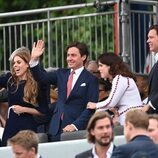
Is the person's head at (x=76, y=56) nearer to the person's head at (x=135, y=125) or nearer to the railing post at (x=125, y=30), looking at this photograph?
the railing post at (x=125, y=30)

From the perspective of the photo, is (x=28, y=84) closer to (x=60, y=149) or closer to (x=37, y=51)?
(x=37, y=51)

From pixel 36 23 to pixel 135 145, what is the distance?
27.5 feet

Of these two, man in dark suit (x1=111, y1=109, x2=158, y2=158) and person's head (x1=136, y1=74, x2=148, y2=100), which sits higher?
person's head (x1=136, y1=74, x2=148, y2=100)

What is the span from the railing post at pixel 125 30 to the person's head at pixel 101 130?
5.18m

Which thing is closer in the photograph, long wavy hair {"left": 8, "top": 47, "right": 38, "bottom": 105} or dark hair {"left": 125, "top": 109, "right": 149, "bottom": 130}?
dark hair {"left": 125, "top": 109, "right": 149, "bottom": 130}

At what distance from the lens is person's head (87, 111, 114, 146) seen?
16266 millimetres

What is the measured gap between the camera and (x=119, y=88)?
18.6 metres

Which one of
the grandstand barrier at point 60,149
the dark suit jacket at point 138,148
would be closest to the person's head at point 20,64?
the grandstand barrier at point 60,149

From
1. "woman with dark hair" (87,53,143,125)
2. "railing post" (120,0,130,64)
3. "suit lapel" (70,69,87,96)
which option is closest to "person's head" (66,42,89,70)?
"suit lapel" (70,69,87,96)

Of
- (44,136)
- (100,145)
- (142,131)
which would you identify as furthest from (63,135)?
(142,131)

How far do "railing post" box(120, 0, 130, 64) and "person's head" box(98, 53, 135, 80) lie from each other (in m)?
2.73

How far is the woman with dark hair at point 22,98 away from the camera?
1917 cm

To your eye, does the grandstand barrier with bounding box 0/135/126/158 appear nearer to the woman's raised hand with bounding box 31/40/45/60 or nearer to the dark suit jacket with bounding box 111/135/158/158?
the woman's raised hand with bounding box 31/40/45/60

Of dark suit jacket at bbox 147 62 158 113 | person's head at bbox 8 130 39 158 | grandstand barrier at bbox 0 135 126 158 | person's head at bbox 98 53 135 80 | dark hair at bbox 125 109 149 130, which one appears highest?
person's head at bbox 98 53 135 80
